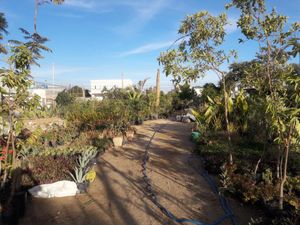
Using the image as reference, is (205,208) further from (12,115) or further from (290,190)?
(12,115)

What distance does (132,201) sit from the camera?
13.2 feet

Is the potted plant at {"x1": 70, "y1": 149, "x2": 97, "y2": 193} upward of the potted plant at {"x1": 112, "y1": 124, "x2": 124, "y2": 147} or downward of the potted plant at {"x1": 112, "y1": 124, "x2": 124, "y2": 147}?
downward

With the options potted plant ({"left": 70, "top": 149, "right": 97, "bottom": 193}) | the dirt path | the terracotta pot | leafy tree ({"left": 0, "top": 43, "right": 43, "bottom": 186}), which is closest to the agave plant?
potted plant ({"left": 70, "top": 149, "right": 97, "bottom": 193})

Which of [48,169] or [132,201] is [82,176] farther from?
[132,201]

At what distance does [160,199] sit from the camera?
13.2ft

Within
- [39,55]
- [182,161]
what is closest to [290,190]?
[182,161]

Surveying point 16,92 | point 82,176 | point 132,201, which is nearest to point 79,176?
point 82,176

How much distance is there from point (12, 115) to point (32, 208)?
1.52m

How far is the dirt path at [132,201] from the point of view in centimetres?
351

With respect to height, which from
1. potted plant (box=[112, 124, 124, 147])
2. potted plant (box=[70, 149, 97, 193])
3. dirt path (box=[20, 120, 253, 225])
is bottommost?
dirt path (box=[20, 120, 253, 225])

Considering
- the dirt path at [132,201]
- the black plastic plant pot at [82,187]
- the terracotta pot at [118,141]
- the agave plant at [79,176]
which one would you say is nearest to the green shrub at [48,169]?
the agave plant at [79,176]

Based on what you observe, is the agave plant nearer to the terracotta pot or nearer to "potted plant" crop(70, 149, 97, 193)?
"potted plant" crop(70, 149, 97, 193)

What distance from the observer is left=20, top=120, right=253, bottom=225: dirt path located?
351 cm

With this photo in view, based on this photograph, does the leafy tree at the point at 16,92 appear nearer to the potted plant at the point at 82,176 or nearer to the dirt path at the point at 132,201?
the dirt path at the point at 132,201
